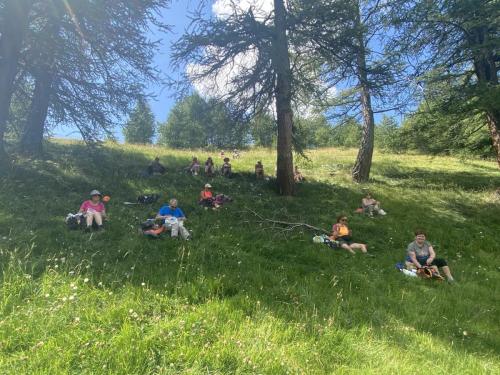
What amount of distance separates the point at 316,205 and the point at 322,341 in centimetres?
823

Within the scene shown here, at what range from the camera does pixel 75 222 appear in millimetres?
8219

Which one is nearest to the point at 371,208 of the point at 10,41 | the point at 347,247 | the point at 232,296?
the point at 347,247

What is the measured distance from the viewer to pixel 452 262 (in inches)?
334

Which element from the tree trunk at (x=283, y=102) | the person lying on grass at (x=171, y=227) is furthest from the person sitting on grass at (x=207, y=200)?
the tree trunk at (x=283, y=102)

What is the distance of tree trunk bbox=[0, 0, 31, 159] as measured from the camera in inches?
460

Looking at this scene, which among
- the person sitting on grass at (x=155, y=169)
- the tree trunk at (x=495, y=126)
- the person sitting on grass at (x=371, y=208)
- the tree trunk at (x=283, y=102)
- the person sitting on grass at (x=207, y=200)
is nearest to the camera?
the person sitting on grass at (x=207, y=200)

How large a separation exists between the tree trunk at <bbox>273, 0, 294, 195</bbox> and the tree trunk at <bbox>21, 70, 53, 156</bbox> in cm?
896

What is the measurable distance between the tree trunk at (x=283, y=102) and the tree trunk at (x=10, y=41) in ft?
26.4

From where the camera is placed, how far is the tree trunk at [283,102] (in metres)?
11.5

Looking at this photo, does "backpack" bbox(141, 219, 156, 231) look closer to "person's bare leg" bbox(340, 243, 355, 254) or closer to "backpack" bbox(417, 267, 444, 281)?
"person's bare leg" bbox(340, 243, 355, 254)

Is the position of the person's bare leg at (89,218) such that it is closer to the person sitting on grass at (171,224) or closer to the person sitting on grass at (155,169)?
the person sitting on grass at (171,224)

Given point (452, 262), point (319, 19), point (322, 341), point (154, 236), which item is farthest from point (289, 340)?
point (319, 19)

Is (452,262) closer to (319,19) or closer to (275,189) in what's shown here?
(275,189)

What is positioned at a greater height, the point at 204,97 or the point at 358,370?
the point at 204,97
